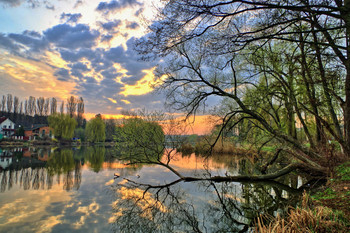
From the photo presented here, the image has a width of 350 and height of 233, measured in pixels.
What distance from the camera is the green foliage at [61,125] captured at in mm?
49281

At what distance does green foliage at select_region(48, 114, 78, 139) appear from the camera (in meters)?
49.3

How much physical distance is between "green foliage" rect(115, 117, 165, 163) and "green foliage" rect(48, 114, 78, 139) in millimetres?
44072

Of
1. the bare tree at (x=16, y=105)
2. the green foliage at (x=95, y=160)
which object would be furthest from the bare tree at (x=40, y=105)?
the green foliage at (x=95, y=160)

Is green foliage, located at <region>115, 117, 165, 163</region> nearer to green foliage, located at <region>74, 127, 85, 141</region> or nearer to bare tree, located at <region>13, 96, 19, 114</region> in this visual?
green foliage, located at <region>74, 127, 85, 141</region>

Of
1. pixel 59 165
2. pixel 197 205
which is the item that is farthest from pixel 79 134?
pixel 197 205

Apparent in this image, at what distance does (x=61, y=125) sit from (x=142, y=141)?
4564 centimetres

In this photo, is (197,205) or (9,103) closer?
(197,205)

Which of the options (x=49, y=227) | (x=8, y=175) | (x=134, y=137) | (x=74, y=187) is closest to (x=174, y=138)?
(x=134, y=137)

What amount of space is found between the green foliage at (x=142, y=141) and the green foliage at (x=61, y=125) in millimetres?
44072

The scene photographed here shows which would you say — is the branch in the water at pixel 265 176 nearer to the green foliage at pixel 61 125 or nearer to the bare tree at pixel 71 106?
the green foliage at pixel 61 125

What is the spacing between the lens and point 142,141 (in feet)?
37.2

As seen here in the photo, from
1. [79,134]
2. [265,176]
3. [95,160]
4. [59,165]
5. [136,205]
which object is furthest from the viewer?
[79,134]

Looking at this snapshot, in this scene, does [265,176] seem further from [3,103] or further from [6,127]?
[3,103]

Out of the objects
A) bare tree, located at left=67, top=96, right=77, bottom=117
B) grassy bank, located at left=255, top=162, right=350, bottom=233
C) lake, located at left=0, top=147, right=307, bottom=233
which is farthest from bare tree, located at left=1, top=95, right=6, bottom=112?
grassy bank, located at left=255, top=162, right=350, bottom=233
